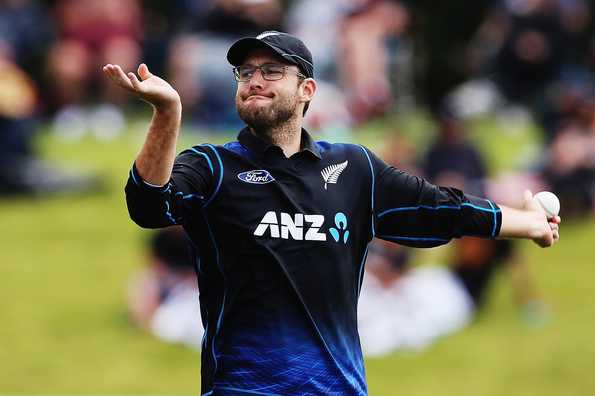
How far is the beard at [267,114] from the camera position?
4914mm

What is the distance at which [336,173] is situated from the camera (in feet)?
16.7

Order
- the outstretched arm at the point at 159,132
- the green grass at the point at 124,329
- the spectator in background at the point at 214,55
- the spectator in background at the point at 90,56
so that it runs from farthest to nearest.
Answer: the spectator in background at the point at 90,56 < the spectator in background at the point at 214,55 < the green grass at the point at 124,329 < the outstretched arm at the point at 159,132

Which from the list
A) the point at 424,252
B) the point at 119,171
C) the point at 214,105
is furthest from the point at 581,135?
the point at 119,171

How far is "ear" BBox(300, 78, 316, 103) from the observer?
5062 mm

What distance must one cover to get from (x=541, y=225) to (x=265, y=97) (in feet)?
4.02

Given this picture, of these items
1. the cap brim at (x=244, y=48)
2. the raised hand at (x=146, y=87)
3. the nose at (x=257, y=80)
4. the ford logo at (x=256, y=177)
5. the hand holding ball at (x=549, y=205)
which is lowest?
the hand holding ball at (x=549, y=205)

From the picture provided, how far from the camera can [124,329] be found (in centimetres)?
1186

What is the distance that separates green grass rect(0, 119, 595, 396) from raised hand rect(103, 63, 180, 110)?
6.36 meters

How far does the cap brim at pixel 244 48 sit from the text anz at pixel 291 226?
1.89 ft

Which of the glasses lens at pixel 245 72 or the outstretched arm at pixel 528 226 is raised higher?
the glasses lens at pixel 245 72

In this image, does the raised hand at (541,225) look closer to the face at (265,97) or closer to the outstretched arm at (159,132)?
the face at (265,97)

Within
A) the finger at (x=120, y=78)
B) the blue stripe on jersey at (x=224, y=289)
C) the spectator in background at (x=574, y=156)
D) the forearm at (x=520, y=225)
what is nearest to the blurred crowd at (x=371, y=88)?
the spectator in background at (x=574, y=156)

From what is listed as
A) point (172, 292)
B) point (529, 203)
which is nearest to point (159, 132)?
point (529, 203)

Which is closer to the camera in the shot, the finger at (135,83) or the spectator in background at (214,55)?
the finger at (135,83)
